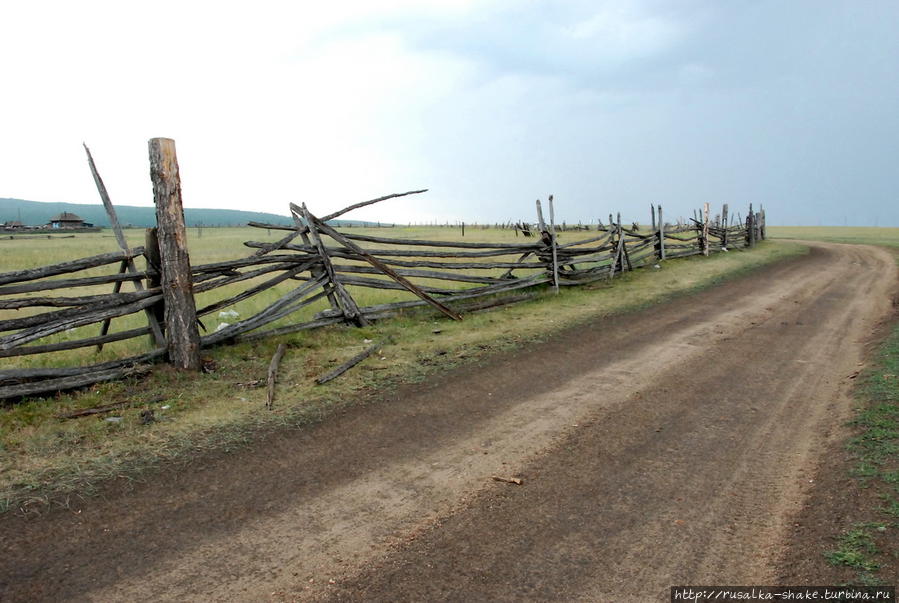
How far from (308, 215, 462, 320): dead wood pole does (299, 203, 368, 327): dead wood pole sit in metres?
0.13

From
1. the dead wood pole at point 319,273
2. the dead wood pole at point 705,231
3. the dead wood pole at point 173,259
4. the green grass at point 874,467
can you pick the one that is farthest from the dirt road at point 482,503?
the dead wood pole at point 705,231

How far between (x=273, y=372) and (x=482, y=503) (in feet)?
10.9

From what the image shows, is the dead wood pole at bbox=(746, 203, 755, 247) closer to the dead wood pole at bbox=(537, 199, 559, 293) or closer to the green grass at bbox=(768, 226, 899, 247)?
the green grass at bbox=(768, 226, 899, 247)

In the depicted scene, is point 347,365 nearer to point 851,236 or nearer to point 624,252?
point 624,252

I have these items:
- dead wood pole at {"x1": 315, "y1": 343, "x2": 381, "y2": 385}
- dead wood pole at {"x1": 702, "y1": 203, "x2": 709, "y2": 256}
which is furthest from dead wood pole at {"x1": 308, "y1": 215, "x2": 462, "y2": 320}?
dead wood pole at {"x1": 702, "y1": 203, "x2": 709, "y2": 256}

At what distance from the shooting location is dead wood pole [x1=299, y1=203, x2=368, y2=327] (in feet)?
27.0

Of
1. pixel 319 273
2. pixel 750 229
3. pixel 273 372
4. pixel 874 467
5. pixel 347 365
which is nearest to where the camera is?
pixel 874 467

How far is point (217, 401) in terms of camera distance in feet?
17.7

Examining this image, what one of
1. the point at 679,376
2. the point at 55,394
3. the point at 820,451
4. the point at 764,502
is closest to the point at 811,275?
the point at 679,376

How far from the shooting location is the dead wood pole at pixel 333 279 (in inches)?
324

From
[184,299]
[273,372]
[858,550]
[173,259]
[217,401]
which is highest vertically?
[173,259]

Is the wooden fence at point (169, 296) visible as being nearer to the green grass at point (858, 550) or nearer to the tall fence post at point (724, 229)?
the green grass at point (858, 550)

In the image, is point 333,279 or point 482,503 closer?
point 482,503

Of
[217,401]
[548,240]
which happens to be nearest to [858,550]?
[217,401]
